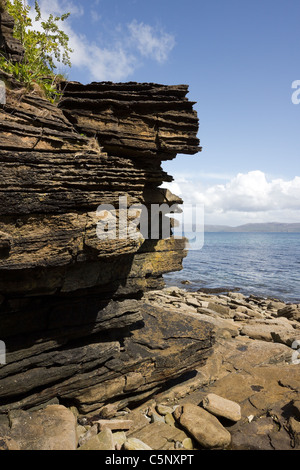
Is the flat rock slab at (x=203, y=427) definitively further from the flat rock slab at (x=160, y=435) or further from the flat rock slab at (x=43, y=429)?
the flat rock slab at (x=43, y=429)

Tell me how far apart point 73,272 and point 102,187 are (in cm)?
267

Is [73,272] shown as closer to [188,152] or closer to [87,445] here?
[87,445]

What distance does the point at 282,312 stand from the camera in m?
25.4

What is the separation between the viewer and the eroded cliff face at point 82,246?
7242 mm

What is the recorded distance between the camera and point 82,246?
796cm

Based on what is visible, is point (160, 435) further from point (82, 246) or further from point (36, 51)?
point (36, 51)

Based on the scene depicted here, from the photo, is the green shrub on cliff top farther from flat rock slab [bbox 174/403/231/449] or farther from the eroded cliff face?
flat rock slab [bbox 174/403/231/449]

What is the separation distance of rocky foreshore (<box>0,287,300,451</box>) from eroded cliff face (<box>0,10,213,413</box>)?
576 mm

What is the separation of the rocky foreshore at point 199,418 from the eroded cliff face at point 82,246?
58 centimetres

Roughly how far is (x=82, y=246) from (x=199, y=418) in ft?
21.1

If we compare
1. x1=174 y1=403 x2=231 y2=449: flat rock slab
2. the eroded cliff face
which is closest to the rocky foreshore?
x1=174 y1=403 x2=231 y2=449: flat rock slab

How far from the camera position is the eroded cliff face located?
7242 millimetres

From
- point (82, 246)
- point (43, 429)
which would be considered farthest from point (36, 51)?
point (43, 429)
